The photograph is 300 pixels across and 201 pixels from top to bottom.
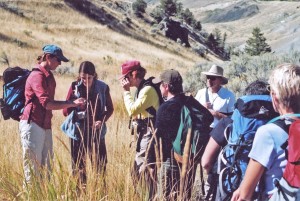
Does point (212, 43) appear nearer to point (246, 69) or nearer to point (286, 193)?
point (246, 69)

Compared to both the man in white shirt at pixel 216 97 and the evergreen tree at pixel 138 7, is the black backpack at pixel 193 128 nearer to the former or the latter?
the man in white shirt at pixel 216 97

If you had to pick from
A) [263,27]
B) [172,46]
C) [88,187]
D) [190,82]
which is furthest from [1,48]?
[263,27]

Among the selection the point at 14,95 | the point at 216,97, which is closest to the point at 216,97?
the point at 216,97

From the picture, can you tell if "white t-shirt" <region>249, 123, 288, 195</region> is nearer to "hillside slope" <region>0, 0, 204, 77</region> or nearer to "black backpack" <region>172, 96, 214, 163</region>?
"black backpack" <region>172, 96, 214, 163</region>

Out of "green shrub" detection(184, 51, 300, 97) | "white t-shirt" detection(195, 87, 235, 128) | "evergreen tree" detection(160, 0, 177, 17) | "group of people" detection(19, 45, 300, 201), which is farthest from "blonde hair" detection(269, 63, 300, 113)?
"evergreen tree" detection(160, 0, 177, 17)

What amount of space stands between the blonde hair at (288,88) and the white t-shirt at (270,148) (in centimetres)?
15

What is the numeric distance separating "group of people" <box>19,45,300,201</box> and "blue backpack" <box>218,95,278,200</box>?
0.43 feet

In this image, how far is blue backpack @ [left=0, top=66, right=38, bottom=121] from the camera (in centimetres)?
516

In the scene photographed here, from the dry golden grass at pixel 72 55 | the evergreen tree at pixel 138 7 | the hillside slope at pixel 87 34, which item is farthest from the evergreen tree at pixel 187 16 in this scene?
the dry golden grass at pixel 72 55

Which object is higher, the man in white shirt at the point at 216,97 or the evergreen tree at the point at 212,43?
the evergreen tree at the point at 212,43

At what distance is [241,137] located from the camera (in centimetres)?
335

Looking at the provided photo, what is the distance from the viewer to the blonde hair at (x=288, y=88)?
9.51 feet

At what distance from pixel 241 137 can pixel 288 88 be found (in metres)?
0.57

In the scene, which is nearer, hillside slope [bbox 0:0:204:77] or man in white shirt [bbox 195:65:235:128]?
man in white shirt [bbox 195:65:235:128]
